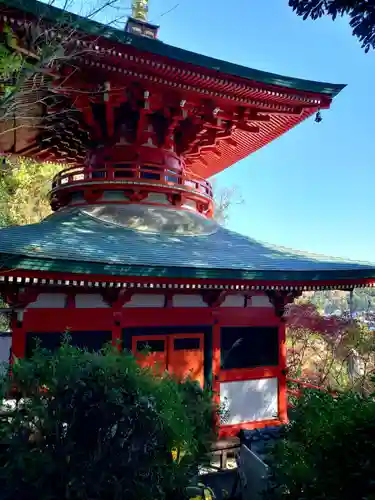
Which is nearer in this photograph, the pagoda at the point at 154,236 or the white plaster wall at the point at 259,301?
the pagoda at the point at 154,236

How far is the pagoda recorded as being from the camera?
5.66 m

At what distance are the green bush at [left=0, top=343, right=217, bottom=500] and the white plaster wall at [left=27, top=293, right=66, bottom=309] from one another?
101 inches

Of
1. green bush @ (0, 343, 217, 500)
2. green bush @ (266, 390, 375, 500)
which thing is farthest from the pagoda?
green bush @ (266, 390, 375, 500)

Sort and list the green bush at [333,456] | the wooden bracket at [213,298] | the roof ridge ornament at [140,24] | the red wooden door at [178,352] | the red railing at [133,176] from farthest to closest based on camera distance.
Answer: the roof ridge ornament at [140,24]
the red railing at [133,176]
the wooden bracket at [213,298]
the red wooden door at [178,352]
the green bush at [333,456]

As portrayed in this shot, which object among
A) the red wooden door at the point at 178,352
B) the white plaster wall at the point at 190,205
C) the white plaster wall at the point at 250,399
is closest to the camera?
the red wooden door at the point at 178,352

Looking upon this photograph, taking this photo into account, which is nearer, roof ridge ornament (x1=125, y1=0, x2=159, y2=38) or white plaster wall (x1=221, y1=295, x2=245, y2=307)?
white plaster wall (x1=221, y1=295, x2=245, y2=307)

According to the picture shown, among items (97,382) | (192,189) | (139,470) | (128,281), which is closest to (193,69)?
(192,189)

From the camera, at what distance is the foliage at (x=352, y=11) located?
3.72m

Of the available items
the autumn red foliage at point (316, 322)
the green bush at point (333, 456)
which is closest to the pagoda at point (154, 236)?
the green bush at point (333, 456)

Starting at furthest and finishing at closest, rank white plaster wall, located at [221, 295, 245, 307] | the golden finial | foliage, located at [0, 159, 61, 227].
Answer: foliage, located at [0, 159, 61, 227]
the golden finial
white plaster wall, located at [221, 295, 245, 307]

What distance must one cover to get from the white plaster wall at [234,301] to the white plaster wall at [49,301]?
3.18 meters

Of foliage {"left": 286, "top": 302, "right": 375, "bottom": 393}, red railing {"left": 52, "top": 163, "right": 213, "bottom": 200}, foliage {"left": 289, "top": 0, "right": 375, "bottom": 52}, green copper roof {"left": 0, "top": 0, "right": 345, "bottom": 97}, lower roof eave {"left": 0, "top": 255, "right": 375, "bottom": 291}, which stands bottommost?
foliage {"left": 286, "top": 302, "right": 375, "bottom": 393}

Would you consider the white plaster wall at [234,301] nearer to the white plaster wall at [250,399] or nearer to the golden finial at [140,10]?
the white plaster wall at [250,399]

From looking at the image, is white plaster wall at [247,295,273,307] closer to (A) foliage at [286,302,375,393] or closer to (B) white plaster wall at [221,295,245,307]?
(B) white plaster wall at [221,295,245,307]
